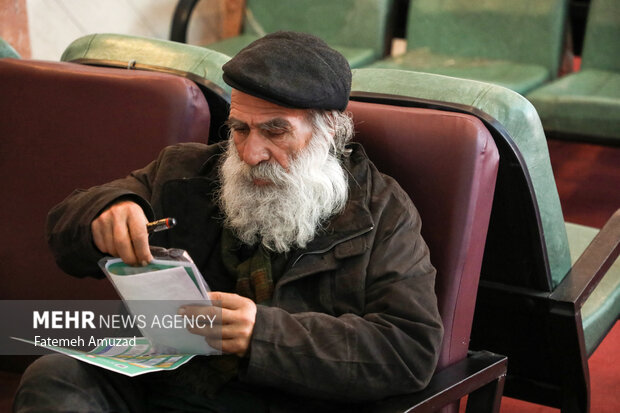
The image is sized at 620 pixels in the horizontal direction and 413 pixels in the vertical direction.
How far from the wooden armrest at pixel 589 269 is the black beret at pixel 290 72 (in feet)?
2.45

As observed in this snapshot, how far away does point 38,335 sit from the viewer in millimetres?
2418

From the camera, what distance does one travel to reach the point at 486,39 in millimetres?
4648

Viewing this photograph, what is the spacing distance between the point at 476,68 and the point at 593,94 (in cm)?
63

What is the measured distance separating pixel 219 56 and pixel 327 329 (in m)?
0.99

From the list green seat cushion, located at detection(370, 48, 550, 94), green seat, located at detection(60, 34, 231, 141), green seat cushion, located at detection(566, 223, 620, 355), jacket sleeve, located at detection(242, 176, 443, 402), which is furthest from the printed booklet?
green seat cushion, located at detection(370, 48, 550, 94)

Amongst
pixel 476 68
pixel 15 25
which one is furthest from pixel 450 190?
pixel 15 25

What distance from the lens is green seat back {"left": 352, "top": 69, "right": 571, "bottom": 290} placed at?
1975mm

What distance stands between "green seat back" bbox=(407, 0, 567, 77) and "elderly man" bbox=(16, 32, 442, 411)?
2.86 metres

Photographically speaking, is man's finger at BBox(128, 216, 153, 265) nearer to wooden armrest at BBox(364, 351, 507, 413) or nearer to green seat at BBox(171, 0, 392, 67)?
wooden armrest at BBox(364, 351, 507, 413)

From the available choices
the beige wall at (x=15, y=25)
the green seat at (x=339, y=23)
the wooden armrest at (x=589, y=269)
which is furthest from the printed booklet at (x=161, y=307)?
the green seat at (x=339, y=23)

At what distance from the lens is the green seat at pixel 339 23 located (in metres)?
4.78

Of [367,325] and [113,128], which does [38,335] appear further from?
[367,325]

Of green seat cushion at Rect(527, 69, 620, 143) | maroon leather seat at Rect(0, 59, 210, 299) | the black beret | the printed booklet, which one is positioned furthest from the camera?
green seat cushion at Rect(527, 69, 620, 143)

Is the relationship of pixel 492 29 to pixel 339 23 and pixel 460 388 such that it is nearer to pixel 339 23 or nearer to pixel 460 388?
pixel 339 23
